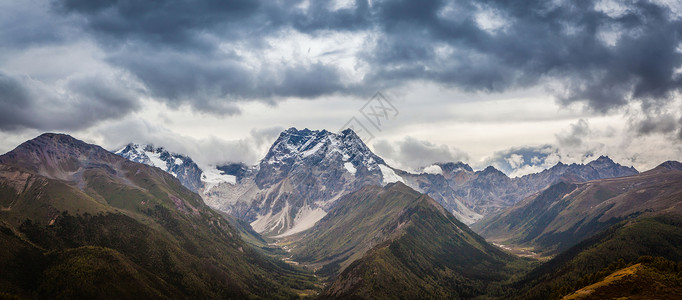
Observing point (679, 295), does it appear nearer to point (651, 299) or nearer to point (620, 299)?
point (651, 299)

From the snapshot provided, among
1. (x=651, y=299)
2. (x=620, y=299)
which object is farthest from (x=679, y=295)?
(x=620, y=299)

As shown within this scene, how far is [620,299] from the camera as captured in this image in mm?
199750

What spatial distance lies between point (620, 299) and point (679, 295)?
1142 inches

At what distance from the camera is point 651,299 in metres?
196

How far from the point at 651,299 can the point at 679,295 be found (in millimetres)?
16619

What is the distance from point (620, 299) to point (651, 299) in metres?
13.2

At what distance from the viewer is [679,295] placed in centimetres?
19925
